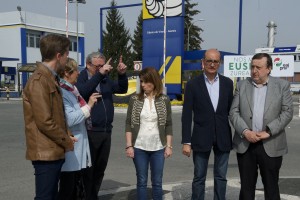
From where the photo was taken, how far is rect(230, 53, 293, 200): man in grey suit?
12.1ft

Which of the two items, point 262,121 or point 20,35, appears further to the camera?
point 20,35

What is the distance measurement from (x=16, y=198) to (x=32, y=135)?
2458mm

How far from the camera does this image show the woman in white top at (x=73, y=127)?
3404 millimetres

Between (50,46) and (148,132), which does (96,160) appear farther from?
(50,46)

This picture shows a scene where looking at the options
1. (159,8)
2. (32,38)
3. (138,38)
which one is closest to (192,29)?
(138,38)

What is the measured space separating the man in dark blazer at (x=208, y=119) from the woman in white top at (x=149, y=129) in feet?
0.89

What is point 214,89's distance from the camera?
13.2 ft

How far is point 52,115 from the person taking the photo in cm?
291

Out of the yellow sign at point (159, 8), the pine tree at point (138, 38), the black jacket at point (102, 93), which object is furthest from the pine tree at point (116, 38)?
the black jacket at point (102, 93)

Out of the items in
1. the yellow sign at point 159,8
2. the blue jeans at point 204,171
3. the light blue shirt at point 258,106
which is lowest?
the blue jeans at point 204,171

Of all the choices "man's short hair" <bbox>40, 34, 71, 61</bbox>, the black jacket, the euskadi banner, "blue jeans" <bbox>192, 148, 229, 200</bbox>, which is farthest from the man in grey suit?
the euskadi banner

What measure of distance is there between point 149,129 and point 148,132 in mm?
37

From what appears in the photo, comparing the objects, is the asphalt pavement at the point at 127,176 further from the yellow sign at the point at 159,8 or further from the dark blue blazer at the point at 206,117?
the yellow sign at the point at 159,8

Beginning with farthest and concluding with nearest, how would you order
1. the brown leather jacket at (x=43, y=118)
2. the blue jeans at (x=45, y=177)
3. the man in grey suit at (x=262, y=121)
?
the man in grey suit at (x=262, y=121), the blue jeans at (x=45, y=177), the brown leather jacket at (x=43, y=118)
